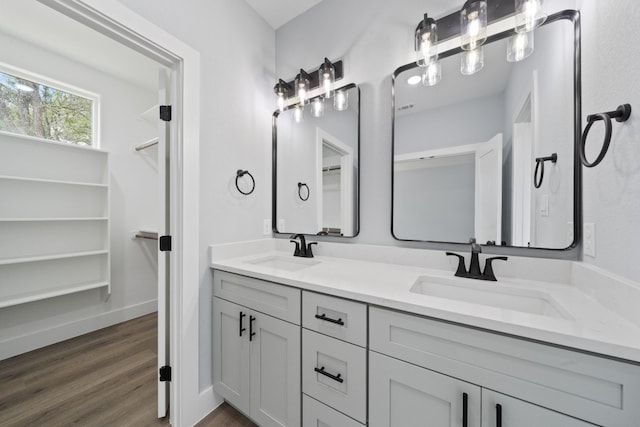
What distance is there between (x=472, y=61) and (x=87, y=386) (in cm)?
318

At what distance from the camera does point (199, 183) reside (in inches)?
56.7

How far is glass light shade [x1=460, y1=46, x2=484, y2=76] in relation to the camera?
3.92 ft

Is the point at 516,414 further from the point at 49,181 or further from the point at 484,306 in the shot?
the point at 49,181

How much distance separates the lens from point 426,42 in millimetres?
1261

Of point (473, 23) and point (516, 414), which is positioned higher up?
point (473, 23)

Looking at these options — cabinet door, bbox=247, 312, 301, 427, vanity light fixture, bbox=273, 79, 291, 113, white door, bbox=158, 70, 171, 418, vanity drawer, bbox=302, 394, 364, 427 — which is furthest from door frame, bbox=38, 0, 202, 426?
vanity drawer, bbox=302, 394, 364, 427

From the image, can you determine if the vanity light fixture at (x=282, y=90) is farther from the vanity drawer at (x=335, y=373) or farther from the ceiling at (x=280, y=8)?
Answer: the vanity drawer at (x=335, y=373)

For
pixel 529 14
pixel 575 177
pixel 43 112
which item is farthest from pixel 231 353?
pixel 43 112

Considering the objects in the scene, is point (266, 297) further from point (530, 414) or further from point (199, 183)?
point (530, 414)

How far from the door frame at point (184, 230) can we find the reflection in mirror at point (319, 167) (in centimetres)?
68

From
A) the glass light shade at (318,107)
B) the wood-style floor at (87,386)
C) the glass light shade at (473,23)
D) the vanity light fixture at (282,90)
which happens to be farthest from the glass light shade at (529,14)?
the wood-style floor at (87,386)

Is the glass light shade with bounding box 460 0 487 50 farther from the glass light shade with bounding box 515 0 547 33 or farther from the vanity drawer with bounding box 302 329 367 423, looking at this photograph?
the vanity drawer with bounding box 302 329 367 423

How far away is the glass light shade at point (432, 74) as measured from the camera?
1.31 metres

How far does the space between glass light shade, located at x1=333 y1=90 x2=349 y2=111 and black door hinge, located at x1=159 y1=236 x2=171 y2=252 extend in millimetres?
1385
